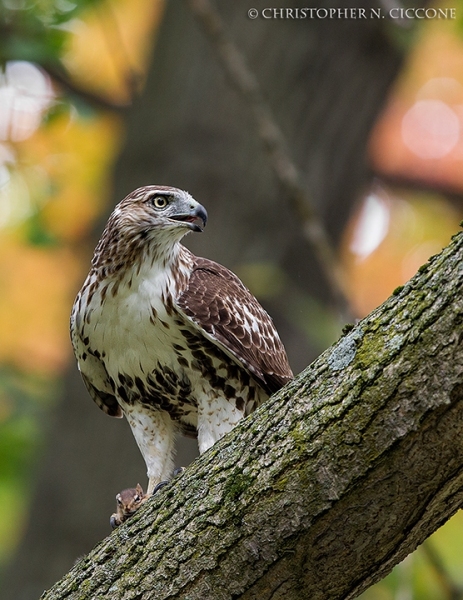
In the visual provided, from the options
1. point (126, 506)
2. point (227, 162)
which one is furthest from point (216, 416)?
point (227, 162)

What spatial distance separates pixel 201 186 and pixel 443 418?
15.8ft

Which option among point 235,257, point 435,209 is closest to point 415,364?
point 235,257

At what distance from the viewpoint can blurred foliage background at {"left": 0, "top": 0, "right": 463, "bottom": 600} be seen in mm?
6652

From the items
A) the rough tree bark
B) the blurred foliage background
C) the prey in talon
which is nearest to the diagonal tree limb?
the blurred foliage background

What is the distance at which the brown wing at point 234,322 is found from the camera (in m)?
4.25

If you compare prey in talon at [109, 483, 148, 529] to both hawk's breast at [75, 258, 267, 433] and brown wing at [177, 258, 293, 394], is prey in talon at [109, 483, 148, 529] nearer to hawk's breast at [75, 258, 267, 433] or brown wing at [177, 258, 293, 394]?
hawk's breast at [75, 258, 267, 433]

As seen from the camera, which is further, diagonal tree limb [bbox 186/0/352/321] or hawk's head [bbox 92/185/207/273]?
diagonal tree limb [bbox 186/0/352/321]

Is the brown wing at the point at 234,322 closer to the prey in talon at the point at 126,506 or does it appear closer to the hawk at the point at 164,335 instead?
the hawk at the point at 164,335

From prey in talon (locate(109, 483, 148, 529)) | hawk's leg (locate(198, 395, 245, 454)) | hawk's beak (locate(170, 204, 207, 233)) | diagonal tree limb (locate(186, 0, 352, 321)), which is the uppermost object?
diagonal tree limb (locate(186, 0, 352, 321))

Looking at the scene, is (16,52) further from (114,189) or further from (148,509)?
(148,509)

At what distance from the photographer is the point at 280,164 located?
5.47m

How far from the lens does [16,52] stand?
634 cm

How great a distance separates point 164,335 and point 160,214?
63cm

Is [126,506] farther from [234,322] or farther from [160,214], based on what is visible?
[160,214]
